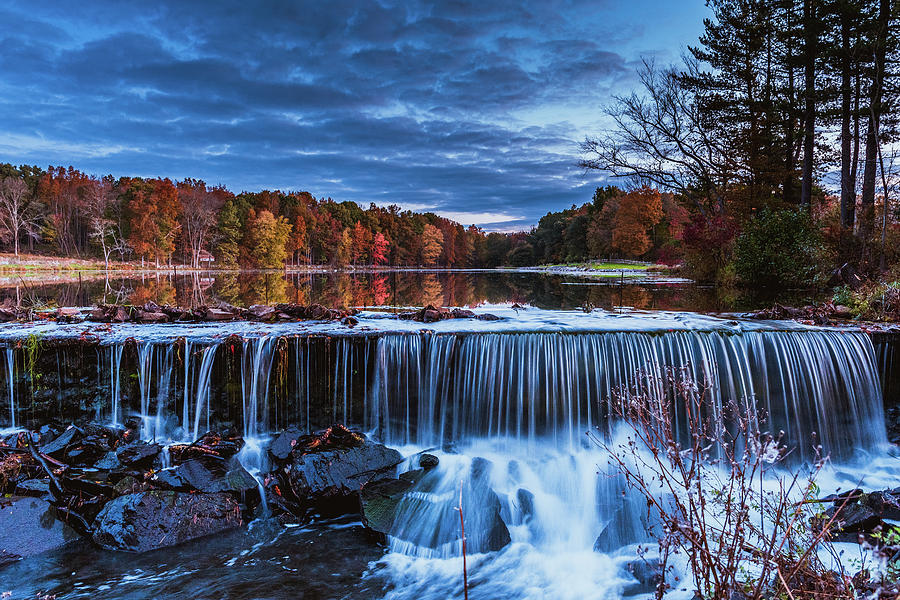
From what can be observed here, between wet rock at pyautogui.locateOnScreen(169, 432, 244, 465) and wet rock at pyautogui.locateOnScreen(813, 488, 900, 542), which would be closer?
wet rock at pyautogui.locateOnScreen(813, 488, 900, 542)

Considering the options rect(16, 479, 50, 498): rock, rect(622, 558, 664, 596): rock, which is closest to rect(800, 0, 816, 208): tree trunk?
rect(622, 558, 664, 596): rock

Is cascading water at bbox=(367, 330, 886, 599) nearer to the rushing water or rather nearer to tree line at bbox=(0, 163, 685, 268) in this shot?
the rushing water

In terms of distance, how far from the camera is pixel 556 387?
734 centimetres

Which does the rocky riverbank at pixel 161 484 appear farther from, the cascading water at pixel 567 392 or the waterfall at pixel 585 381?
the waterfall at pixel 585 381

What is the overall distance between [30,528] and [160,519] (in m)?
1.22

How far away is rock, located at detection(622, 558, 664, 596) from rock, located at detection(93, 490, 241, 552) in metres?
4.13

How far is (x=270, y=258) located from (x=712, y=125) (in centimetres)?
6626

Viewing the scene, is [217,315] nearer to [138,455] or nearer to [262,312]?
[262,312]

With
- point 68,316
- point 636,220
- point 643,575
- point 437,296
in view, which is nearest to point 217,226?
point 636,220

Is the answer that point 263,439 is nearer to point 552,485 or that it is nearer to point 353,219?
point 552,485

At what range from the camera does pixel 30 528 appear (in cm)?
502

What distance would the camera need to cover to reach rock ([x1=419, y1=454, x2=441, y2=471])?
646 cm

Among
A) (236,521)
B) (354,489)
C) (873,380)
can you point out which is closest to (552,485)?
(354,489)

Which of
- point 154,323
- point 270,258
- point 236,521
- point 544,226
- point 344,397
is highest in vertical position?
point 544,226
